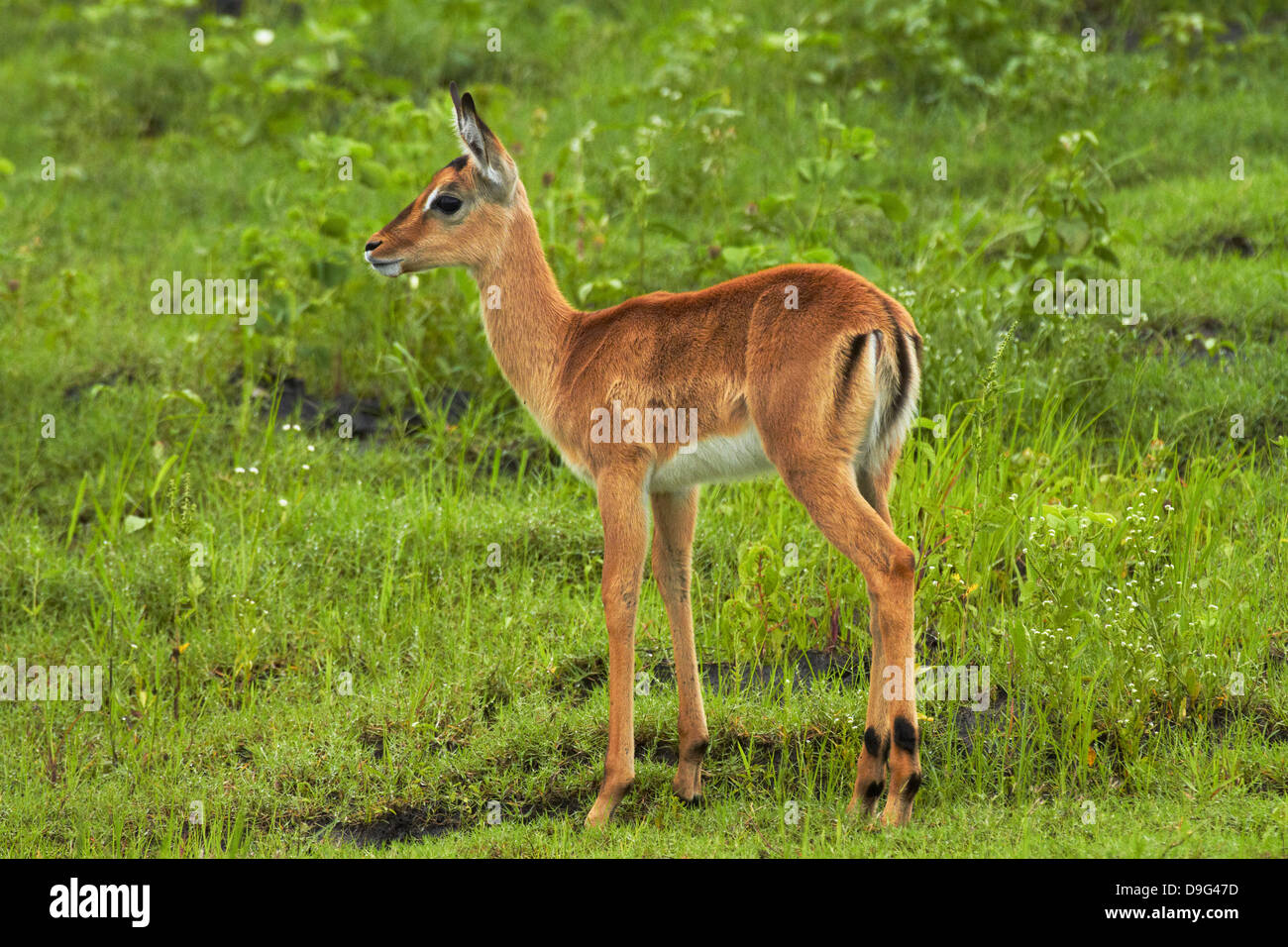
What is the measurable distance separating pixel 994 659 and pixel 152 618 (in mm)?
3593

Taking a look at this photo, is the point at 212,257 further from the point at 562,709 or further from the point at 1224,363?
the point at 1224,363

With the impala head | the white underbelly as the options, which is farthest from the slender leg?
the impala head

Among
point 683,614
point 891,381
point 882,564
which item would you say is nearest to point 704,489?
point 683,614

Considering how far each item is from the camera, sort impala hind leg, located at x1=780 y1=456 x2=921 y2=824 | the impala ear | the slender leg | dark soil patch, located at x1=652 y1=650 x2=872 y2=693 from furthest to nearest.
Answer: dark soil patch, located at x1=652 y1=650 x2=872 y2=693 < the impala ear < the slender leg < impala hind leg, located at x1=780 y1=456 x2=921 y2=824

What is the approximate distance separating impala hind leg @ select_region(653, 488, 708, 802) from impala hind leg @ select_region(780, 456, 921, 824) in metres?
0.72

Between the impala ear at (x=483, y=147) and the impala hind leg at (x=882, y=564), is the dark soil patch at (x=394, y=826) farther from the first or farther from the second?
the impala ear at (x=483, y=147)

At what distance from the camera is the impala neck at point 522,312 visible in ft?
16.9

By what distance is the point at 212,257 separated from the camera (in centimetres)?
905

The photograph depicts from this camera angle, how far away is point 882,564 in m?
4.27

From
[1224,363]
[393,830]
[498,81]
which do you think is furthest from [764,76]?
[393,830]

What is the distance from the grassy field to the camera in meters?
5.12

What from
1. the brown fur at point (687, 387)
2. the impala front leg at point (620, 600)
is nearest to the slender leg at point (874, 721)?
the brown fur at point (687, 387)

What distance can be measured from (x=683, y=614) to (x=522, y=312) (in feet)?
3.96

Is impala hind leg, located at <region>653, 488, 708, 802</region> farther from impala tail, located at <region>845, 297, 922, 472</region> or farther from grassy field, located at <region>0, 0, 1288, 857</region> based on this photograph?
impala tail, located at <region>845, 297, 922, 472</region>
